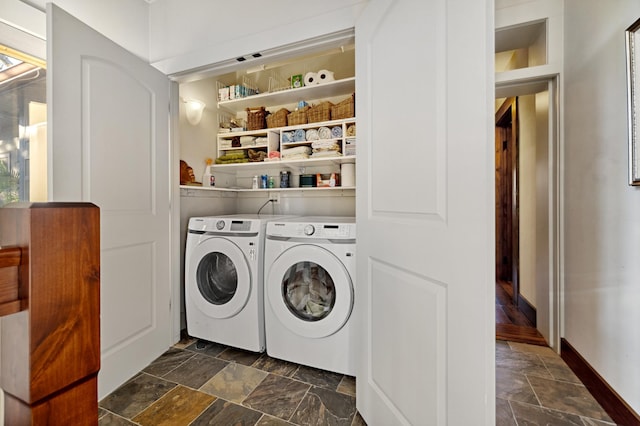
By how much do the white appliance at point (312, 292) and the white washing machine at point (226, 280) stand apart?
80 millimetres

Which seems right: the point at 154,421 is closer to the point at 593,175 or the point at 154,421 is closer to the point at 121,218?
the point at 121,218

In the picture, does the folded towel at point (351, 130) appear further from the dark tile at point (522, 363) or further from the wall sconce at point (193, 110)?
the dark tile at point (522, 363)

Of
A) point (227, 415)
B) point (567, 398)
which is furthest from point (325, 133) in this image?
point (567, 398)

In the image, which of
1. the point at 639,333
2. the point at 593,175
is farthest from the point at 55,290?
the point at 593,175

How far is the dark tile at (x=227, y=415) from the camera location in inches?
52.5

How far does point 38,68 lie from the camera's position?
145cm

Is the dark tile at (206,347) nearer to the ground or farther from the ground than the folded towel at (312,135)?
nearer to the ground

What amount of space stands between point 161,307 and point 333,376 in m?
1.25

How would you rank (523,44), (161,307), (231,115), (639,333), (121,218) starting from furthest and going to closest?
(231,115) → (523,44) → (161,307) → (121,218) → (639,333)

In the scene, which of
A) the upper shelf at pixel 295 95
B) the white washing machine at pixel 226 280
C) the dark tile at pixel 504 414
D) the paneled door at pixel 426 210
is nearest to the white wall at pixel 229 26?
the paneled door at pixel 426 210

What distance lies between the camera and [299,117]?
7.72ft

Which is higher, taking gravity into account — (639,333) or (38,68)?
(38,68)

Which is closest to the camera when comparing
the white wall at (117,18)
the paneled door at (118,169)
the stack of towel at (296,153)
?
the paneled door at (118,169)

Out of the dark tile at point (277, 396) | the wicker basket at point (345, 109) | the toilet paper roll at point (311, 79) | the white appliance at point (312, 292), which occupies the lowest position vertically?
the dark tile at point (277, 396)
